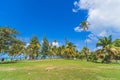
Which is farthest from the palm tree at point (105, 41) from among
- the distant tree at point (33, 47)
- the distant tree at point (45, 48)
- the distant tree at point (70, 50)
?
the distant tree at point (45, 48)

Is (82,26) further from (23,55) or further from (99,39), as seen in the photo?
(23,55)

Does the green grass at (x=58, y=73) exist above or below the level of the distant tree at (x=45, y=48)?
below

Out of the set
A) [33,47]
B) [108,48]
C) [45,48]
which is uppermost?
[45,48]

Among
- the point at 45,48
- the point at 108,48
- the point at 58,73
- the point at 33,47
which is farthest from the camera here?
the point at 45,48

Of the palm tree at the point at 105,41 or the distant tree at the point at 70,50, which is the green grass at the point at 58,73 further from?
the distant tree at the point at 70,50

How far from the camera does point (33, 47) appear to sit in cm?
10494

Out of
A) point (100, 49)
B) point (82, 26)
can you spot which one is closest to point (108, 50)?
point (100, 49)

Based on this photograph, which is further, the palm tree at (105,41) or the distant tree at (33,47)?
the distant tree at (33,47)

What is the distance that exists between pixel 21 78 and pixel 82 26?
235 feet

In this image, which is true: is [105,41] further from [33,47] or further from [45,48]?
[45,48]

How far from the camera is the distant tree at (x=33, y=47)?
105 metres

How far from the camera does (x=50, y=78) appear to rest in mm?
32562

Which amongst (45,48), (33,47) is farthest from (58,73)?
(45,48)

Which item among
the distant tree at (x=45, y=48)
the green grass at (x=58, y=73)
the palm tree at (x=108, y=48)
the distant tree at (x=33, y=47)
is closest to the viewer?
the green grass at (x=58, y=73)
